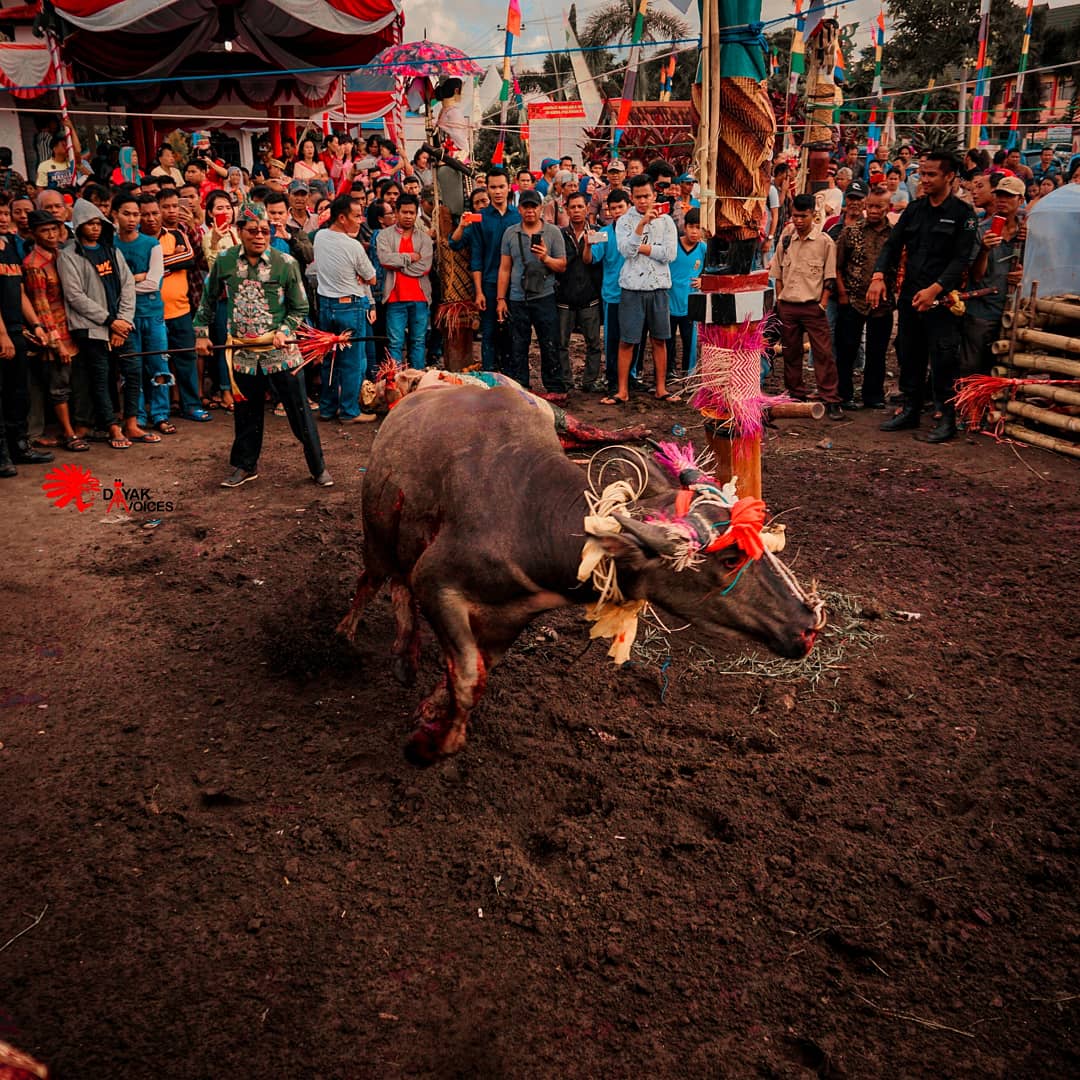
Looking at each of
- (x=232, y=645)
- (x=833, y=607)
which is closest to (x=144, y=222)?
(x=232, y=645)

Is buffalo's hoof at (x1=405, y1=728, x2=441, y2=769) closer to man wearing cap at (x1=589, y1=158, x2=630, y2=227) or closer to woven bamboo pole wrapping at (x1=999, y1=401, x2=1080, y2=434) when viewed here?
woven bamboo pole wrapping at (x1=999, y1=401, x2=1080, y2=434)

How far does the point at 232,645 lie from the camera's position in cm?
557

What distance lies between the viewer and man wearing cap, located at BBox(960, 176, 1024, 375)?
899 centimetres

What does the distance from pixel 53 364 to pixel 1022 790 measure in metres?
8.53

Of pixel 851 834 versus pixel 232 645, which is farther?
pixel 232 645

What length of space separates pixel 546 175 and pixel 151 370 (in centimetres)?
1087

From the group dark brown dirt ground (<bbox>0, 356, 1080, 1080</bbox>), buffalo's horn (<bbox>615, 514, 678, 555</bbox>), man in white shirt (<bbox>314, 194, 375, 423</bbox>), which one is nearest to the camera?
dark brown dirt ground (<bbox>0, 356, 1080, 1080</bbox>)

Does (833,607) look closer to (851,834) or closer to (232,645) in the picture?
(851,834)

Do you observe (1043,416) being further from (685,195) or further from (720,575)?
(720,575)

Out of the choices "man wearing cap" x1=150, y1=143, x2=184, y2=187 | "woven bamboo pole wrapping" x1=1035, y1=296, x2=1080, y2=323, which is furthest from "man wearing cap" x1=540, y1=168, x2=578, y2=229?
"man wearing cap" x1=150, y1=143, x2=184, y2=187

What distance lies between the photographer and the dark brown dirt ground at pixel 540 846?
3.02 metres

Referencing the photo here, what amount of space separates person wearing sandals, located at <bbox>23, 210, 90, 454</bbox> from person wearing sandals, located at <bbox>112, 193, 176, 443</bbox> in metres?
0.64

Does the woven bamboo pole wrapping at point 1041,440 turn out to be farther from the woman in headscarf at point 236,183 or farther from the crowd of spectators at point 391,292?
the woman in headscarf at point 236,183

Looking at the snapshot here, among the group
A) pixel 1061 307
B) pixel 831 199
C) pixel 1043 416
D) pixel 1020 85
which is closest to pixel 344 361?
pixel 1043 416
